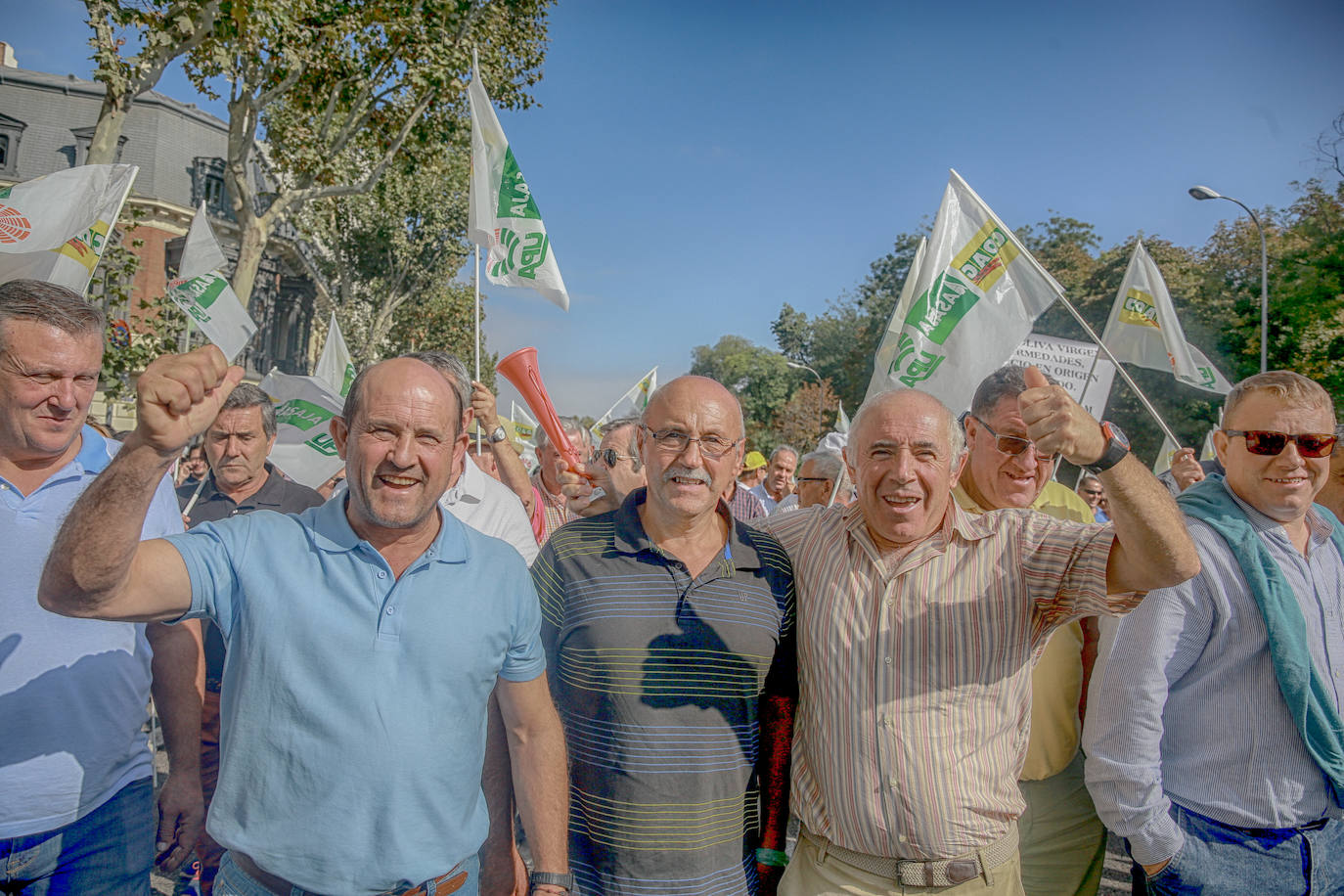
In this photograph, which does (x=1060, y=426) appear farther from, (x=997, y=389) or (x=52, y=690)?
(x=52, y=690)

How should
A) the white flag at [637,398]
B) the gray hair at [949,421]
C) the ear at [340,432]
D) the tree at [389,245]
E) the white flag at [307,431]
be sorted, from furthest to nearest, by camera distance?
the tree at [389,245] → the white flag at [637,398] → the white flag at [307,431] → the gray hair at [949,421] → the ear at [340,432]

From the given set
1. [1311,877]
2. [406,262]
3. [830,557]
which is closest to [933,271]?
[830,557]

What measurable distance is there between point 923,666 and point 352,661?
4.81 feet

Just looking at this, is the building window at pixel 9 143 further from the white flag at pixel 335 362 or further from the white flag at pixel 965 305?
the white flag at pixel 965 305

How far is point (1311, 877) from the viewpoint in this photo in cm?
252

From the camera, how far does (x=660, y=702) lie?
93.0 inches

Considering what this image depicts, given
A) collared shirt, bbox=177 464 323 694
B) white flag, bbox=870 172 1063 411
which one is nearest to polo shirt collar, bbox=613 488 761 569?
collared shirt, bbox=177 464 323 694

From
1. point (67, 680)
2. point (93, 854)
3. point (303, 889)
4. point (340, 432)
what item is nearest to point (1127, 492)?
point (340, 432)

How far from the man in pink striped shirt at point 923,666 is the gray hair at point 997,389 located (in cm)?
81

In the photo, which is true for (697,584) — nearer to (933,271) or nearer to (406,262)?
(933,271)

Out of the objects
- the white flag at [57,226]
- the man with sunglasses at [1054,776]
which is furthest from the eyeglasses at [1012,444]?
the white flag at [57,226]

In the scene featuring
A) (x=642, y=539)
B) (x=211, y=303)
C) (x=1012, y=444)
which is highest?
(x=211, y=303)

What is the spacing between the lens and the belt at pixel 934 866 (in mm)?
2283

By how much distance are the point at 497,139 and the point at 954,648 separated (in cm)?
518
